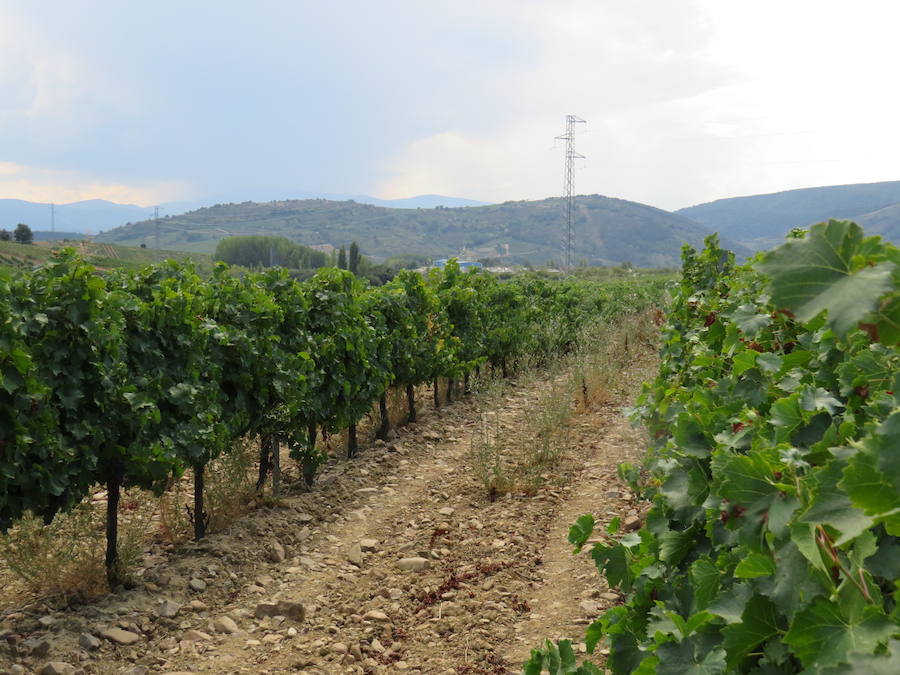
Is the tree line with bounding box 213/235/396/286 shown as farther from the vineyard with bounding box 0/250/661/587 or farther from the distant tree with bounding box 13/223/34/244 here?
the vineyard with bounding box 0/250/661/587

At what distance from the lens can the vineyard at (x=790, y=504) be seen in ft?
3.05

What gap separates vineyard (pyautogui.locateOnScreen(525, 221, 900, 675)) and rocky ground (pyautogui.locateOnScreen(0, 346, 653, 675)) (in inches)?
78.1

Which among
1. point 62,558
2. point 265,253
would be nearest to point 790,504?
point 62,558

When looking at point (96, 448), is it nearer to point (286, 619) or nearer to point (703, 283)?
point (286, 619)

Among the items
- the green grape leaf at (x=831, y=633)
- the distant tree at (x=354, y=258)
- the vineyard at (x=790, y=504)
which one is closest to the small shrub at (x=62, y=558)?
the vineyard at (x=790, y=504)

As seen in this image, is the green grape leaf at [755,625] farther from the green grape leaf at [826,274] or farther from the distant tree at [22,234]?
the distant tree at [22,234]

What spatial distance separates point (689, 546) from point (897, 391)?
168 centimetres

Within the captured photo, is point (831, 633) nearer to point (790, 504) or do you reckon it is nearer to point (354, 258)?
point (790, 504)

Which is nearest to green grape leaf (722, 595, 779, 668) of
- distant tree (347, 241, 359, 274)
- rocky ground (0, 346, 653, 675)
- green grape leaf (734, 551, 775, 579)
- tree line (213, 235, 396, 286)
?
green grape leaf (734, 551, 775, 579)

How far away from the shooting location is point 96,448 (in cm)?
471

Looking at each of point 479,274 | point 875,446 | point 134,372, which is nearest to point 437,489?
point 134,372

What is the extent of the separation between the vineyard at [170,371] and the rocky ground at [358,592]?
1.67ft

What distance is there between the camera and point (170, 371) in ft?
17.9

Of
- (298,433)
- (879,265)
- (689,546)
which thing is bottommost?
(298,433)
